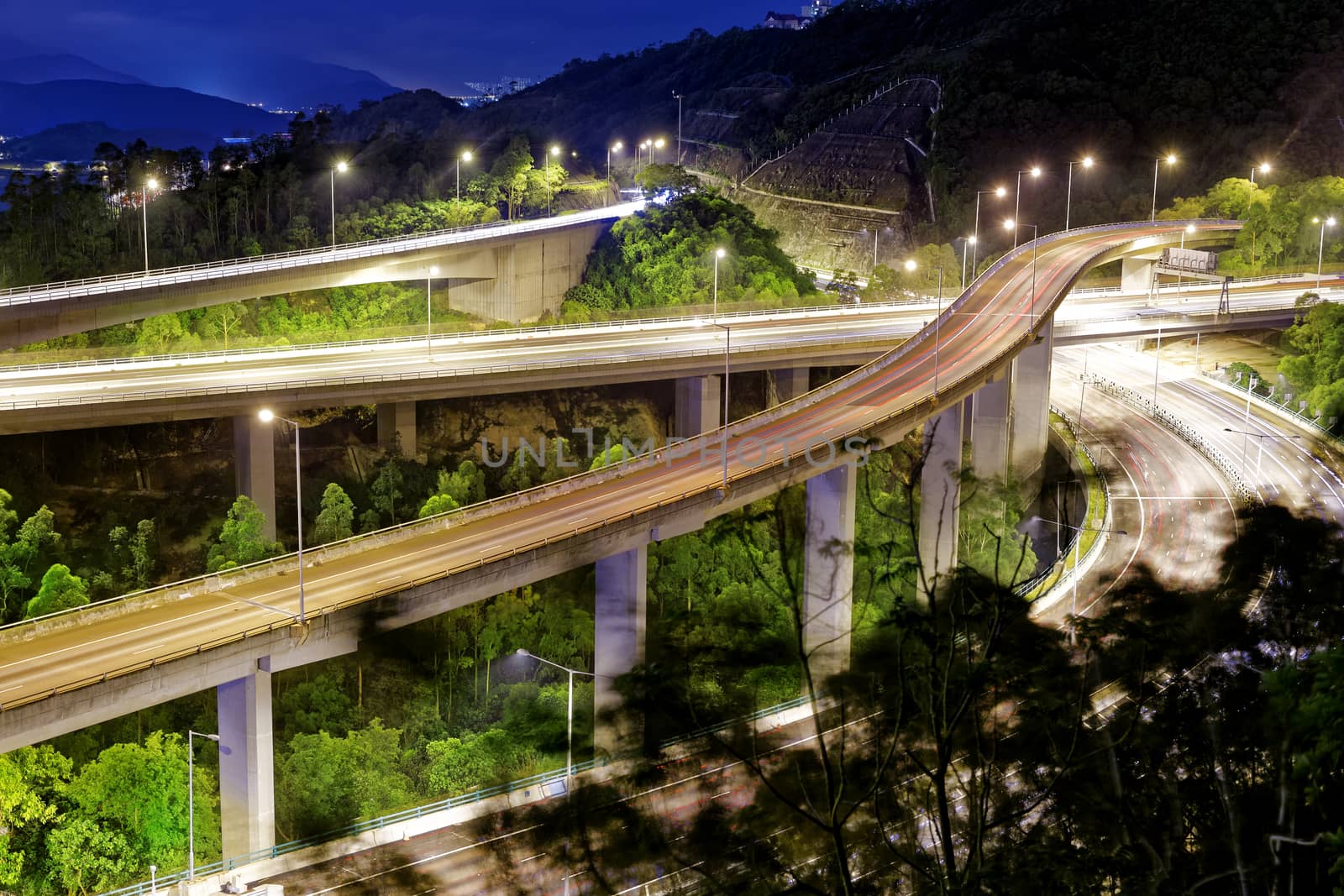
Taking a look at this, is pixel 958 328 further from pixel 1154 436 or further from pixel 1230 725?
pixel 1230 725

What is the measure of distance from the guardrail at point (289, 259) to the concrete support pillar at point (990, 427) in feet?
93.0

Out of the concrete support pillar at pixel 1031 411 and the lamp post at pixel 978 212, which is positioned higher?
the lamp post at pixel 978 212

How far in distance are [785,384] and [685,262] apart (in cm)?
1694

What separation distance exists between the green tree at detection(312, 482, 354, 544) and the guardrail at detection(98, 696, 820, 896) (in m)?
16.7

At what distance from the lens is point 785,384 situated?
72500 mm

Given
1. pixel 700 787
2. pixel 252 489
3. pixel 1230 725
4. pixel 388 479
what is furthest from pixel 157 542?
pixel 1230 725

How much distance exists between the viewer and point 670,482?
160 ft

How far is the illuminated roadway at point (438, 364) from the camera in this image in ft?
170

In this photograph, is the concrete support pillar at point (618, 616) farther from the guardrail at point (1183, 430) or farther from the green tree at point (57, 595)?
the guardrail at point (1183, 430)

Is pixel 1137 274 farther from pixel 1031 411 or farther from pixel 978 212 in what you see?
pixel 1031 411

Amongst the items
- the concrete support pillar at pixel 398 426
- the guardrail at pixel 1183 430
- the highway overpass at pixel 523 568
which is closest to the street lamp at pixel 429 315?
the concrete support pillar at pixel 398 426

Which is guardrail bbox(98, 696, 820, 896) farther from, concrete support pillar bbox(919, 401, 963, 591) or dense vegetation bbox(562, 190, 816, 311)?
dense vegetation bbox(562, 190, 816, 311)

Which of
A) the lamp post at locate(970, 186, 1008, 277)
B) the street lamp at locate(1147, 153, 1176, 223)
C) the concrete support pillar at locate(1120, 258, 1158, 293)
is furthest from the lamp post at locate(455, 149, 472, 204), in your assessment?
the street lamp at locate(1147, 153, 1176, 223)

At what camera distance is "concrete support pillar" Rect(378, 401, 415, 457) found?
63125 mm
